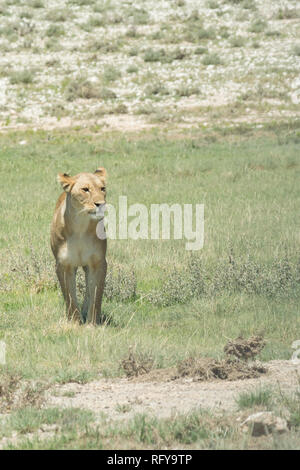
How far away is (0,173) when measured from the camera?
17188 millimetres

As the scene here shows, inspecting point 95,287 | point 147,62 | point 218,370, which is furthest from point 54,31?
point 218,370

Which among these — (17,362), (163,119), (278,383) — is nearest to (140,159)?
(163,119)

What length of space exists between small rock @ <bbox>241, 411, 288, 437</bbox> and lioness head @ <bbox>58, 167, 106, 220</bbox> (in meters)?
2.91

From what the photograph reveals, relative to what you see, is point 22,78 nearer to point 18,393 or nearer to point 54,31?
point 54,31

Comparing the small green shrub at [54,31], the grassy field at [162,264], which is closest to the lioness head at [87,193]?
the grassy field at [162,264]

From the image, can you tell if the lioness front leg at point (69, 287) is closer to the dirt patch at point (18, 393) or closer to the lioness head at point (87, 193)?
the lioness head at point (87, 193)

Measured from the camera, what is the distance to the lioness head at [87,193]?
7.34 meters

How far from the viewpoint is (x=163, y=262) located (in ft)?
34.3

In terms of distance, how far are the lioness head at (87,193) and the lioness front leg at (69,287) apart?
0.65 metres

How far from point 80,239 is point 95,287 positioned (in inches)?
19.3

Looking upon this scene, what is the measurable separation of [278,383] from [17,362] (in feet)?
7.43

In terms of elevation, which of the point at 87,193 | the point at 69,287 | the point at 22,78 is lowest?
the point at 69,287

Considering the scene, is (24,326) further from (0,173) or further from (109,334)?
(0,173)

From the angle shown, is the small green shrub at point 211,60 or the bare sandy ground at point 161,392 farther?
the small green shrub at point 211,60
